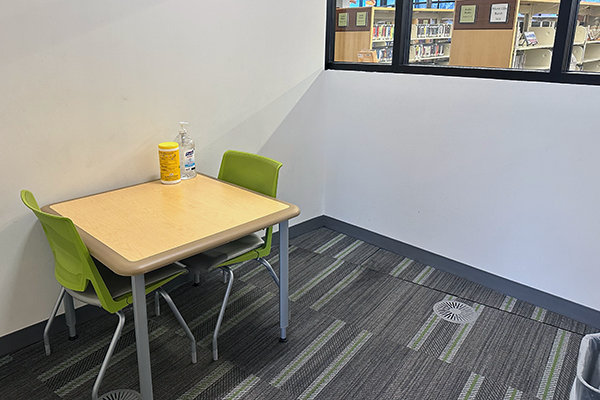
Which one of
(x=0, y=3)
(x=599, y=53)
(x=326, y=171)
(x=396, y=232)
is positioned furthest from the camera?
(x=326, y=171)

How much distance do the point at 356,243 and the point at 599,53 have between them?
1866 millimetres

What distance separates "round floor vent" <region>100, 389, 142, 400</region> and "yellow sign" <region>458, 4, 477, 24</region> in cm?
257

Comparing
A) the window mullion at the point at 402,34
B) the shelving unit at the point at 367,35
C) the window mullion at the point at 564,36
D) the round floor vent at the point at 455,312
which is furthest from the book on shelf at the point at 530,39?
the round floor vent at the point at 455,312

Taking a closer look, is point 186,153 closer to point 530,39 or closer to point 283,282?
point 283,282

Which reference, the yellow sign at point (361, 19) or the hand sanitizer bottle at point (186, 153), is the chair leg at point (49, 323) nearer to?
the hand sanitizer bottle at point (186, 153)

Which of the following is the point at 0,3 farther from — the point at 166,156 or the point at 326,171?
the point at 326,171

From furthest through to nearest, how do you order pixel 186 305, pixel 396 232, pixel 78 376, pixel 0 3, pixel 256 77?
Result: pixel 396 232 → pixel 256 77 → pixel 186 305 → pixel 78 376 → pixel 0 3

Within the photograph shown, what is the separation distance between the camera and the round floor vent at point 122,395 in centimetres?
197

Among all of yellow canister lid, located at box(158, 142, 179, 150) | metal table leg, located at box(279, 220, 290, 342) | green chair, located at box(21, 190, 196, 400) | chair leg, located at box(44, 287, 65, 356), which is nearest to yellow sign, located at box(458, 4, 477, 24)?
metal table leg, located at box(279, 220, 290, 342)

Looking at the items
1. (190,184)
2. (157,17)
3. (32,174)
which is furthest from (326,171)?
(32,174)

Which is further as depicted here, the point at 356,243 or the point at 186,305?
Answer: the point at 356,243

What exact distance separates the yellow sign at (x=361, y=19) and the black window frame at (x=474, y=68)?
0.61 ft

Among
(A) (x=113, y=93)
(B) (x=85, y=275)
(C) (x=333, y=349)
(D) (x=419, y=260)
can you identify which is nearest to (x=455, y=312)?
(D) (x=419, y=260)

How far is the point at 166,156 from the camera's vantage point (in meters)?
2.35
